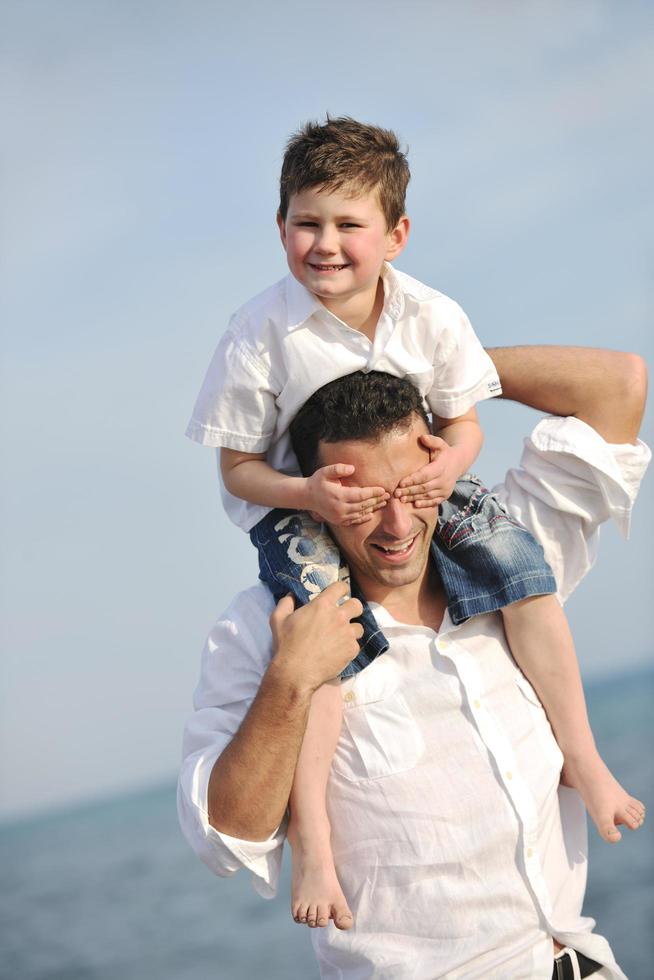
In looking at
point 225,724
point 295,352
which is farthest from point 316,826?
point 295,352

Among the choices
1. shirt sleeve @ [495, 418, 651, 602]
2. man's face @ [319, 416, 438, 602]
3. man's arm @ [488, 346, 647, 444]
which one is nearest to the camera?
man's face @ [319, 416, 438, 602]

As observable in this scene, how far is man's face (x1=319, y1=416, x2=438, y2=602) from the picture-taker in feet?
11.0

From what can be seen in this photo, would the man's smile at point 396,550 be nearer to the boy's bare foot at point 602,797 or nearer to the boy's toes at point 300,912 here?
the boy's bare foot at point 602,797

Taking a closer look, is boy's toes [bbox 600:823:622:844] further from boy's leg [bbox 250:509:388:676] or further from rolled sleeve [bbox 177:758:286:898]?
rolled sleeve [bbox 177:758:286:898]

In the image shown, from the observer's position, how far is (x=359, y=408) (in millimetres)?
3344

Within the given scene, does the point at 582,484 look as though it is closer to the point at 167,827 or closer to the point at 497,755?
the point at 497,755

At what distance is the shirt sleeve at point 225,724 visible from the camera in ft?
10.7

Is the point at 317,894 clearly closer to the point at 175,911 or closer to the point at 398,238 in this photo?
the point at 398,238

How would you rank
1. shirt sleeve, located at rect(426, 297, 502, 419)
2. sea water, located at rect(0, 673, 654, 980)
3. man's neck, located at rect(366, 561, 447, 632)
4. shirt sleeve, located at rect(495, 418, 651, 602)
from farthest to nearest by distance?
sea water, located at rect(0, 673, 654, 980), shirt sleeve, located at rect(495, 418, 651, 602), man's neck, located at rect(366, 561, 447, 632), shirt sleeve, located at rect(426, 297, 502, 419)

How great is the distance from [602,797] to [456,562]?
2.53ft

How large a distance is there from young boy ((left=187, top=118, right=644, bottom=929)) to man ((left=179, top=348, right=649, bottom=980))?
0.07m

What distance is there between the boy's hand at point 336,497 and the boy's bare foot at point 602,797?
0.98 meters

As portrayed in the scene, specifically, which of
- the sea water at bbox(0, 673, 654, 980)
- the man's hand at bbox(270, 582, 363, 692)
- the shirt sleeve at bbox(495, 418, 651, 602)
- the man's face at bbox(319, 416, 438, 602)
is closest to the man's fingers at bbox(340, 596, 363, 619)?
the man's hand at bbox(270, 582, 363, 692)

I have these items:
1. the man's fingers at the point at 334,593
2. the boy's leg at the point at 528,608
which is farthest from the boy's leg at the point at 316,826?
the boy's leg at the point at 528,608
